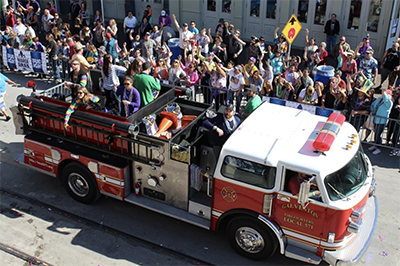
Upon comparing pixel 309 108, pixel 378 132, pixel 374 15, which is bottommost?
pixel 378 132

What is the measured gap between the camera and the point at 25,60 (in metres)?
15.8

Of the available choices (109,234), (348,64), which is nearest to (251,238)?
(109,234)

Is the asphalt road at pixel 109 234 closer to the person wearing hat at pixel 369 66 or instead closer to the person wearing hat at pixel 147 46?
the person wearing hat at pixel 369 66

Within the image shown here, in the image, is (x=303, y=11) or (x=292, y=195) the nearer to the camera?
(x=292, y=195)

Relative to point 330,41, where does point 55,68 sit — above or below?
below

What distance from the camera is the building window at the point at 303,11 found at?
57.3 ft

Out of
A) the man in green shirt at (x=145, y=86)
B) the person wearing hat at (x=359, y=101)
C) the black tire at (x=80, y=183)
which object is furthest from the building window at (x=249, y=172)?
the person wearing hat at (x=359, y=101)

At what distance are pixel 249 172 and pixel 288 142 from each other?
2.68ft

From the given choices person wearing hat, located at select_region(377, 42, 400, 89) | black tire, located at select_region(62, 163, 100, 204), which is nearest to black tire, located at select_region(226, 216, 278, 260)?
black tire, located at select_region(62, 163, 100, 204)

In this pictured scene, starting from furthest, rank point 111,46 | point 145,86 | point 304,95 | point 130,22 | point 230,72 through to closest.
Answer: point 130,22
point 111,46
point 230,72
point 304,95
point 145,86

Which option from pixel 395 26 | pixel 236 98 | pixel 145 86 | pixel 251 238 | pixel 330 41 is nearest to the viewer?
pixel 251 238

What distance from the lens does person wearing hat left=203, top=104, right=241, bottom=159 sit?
7699 millimetres

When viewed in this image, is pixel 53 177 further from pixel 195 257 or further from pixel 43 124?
pixel 195 257

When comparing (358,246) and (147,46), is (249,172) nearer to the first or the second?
(358,246)
